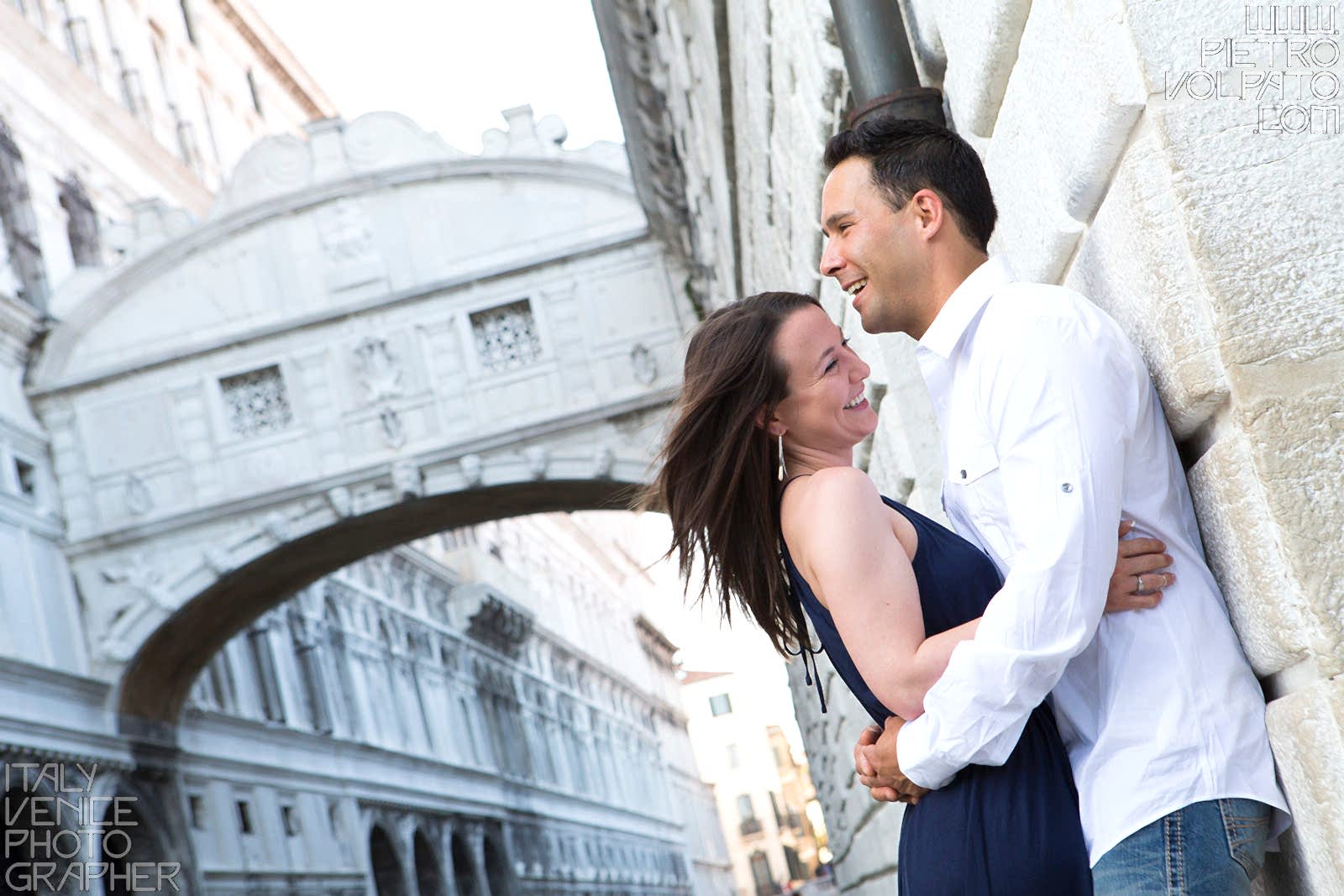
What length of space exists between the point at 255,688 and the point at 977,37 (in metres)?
18.5

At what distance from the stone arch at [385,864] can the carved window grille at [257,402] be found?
31.5 feet

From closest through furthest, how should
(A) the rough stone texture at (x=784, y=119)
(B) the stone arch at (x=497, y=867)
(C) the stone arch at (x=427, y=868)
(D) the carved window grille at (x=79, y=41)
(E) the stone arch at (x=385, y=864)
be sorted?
(A) the rough stone texture at (x=784, y=119)
(D) the carved window grille at (x=79, y=41)
(E) the stone arch at (x=385, y=864)
(C) the stone arch at (x=427, y=868)
(B) the stone arch at (x=497, y=867)

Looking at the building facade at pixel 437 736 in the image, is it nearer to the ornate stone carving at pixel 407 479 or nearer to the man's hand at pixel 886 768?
the ornate stone carving at pixel 407 479

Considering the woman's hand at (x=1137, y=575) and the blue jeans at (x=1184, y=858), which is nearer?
the blue jeans at (x=1184, y=858)

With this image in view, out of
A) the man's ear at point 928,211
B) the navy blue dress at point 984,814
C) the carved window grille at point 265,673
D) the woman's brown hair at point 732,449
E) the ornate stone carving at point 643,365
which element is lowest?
the navy blue dress at point 984,814

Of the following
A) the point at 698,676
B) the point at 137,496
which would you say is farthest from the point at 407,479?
the point at 698,676

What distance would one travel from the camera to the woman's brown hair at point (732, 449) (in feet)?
6.52

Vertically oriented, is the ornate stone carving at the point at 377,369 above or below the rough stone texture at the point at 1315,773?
above

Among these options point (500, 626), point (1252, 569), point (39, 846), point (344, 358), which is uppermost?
point (344, 358)

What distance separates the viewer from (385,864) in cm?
2286

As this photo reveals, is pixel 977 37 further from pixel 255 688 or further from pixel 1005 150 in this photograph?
pixel 255 688

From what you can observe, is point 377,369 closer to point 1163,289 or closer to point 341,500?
point 341,500

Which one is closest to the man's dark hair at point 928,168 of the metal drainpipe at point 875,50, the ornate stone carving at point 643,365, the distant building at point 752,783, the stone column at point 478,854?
the metal drainpipe at point 875,50

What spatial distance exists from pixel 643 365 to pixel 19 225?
24.2 ft
